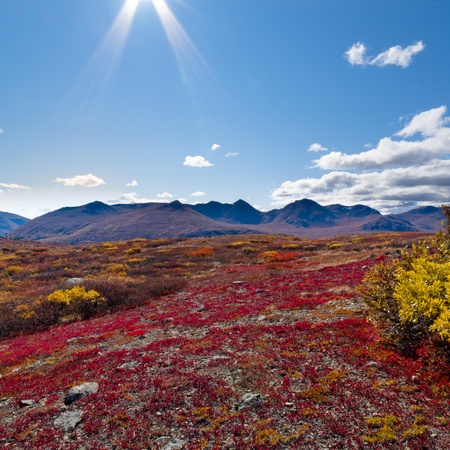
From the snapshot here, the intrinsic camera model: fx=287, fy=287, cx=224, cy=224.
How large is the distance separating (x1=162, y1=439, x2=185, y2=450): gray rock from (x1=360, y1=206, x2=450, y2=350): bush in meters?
8.13

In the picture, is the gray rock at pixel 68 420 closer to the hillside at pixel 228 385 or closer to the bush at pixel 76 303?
the hillside at pixel 228 385

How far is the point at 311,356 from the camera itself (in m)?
12.3

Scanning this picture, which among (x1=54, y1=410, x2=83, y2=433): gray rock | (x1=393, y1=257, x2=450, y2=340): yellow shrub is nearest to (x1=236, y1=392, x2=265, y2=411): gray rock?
(x1=54, y1=410, x2=83, y2=433): gray rock

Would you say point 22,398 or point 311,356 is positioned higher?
point 311,356

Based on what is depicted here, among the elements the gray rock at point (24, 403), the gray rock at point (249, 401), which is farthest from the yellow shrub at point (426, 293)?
the gray rock at point (24, 403)

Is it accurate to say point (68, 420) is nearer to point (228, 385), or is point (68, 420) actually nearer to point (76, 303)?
point (228, 385)

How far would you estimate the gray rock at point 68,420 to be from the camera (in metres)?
9.21

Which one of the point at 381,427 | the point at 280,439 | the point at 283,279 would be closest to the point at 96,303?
the point at 283,279

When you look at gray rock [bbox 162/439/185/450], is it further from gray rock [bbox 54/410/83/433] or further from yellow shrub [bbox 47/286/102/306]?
yellow shrub [bbox 47/286/102/306]

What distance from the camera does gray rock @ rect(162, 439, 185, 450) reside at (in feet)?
26.1

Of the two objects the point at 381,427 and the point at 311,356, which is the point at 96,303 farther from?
the point at 381,427

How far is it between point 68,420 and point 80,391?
1.57 metres

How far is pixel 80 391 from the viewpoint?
11086mm

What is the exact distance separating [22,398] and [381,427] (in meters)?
12.9
